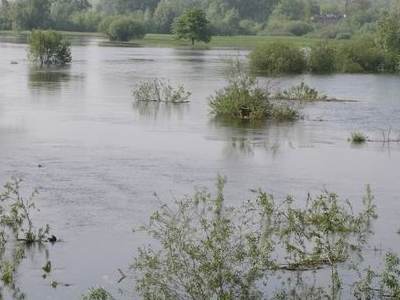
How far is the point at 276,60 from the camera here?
2267 inches

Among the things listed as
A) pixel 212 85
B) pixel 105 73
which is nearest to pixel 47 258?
pixel 212 85

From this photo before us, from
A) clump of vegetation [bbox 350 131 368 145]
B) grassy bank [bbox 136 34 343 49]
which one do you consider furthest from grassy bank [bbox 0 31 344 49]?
clump of vegetation [bbox 350 131 368 145]

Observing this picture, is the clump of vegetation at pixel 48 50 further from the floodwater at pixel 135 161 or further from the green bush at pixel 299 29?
the green bush at pixel 299 29

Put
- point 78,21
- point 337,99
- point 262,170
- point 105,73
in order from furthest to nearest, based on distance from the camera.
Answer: point 78,21, point 105,73, point 337,99, point 262,170

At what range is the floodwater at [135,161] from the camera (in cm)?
1541

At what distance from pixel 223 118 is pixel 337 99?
9.21 metres

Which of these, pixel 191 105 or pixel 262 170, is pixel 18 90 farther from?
pixel 262 170

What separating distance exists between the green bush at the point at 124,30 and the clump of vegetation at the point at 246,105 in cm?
7400

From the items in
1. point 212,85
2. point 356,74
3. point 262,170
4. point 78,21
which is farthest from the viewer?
point 78,21

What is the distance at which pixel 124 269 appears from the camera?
561 inches

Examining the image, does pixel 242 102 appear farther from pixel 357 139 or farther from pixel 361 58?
pixel 361 58

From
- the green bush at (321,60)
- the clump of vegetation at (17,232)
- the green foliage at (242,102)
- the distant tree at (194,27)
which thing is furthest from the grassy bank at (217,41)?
the clump of vegetation at (17,232)

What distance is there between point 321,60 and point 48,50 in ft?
57.3

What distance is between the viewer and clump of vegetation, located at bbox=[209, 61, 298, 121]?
104 feet
